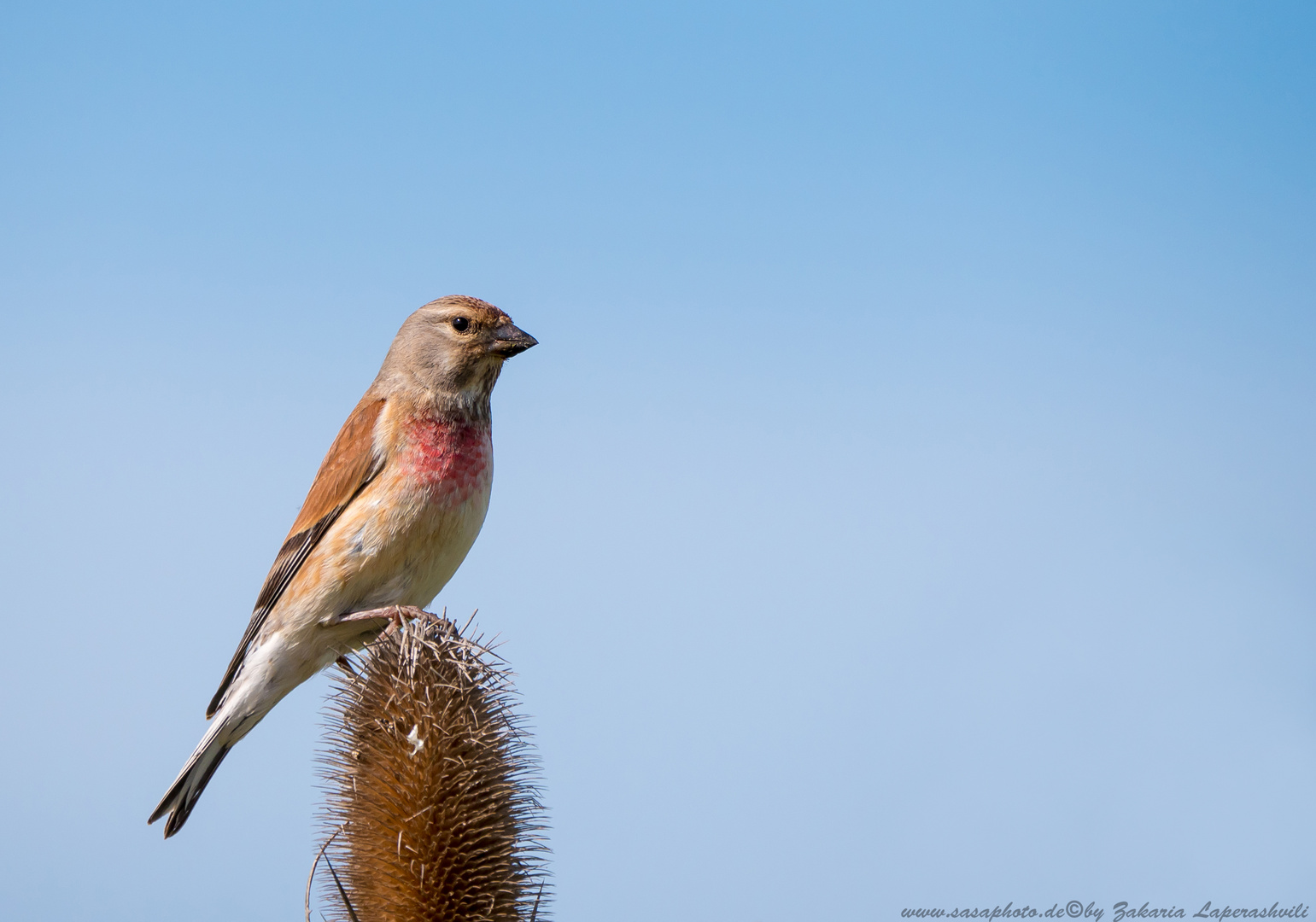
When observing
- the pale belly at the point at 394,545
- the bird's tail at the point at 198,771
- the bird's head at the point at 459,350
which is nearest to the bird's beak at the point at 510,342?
the bird's head at the point at 459,350

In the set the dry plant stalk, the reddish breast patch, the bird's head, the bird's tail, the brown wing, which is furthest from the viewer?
the bird's head

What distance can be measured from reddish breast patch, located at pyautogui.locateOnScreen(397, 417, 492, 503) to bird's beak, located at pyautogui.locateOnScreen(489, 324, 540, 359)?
462 millimetres

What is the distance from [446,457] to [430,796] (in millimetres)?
2348

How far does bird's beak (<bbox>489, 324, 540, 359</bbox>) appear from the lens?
6395 mm

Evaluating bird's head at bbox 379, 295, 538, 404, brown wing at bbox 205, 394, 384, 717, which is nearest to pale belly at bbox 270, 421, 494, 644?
brown wing at bbox 205, 394, 384, 717

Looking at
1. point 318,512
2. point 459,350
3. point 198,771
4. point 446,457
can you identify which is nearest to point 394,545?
point 446,457

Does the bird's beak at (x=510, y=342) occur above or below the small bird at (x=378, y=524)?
above

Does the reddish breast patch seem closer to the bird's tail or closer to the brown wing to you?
the brown wing

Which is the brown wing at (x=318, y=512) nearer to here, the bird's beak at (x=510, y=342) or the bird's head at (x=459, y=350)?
the bird's head at (x=459, y=350)

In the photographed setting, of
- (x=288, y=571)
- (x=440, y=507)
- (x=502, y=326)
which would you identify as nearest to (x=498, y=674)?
(x=440, y=507)

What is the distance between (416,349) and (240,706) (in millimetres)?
2186

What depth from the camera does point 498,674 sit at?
14.1 feet

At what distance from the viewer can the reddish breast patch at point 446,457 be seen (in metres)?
5.94

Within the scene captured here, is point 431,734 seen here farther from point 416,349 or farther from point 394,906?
point 416,349
